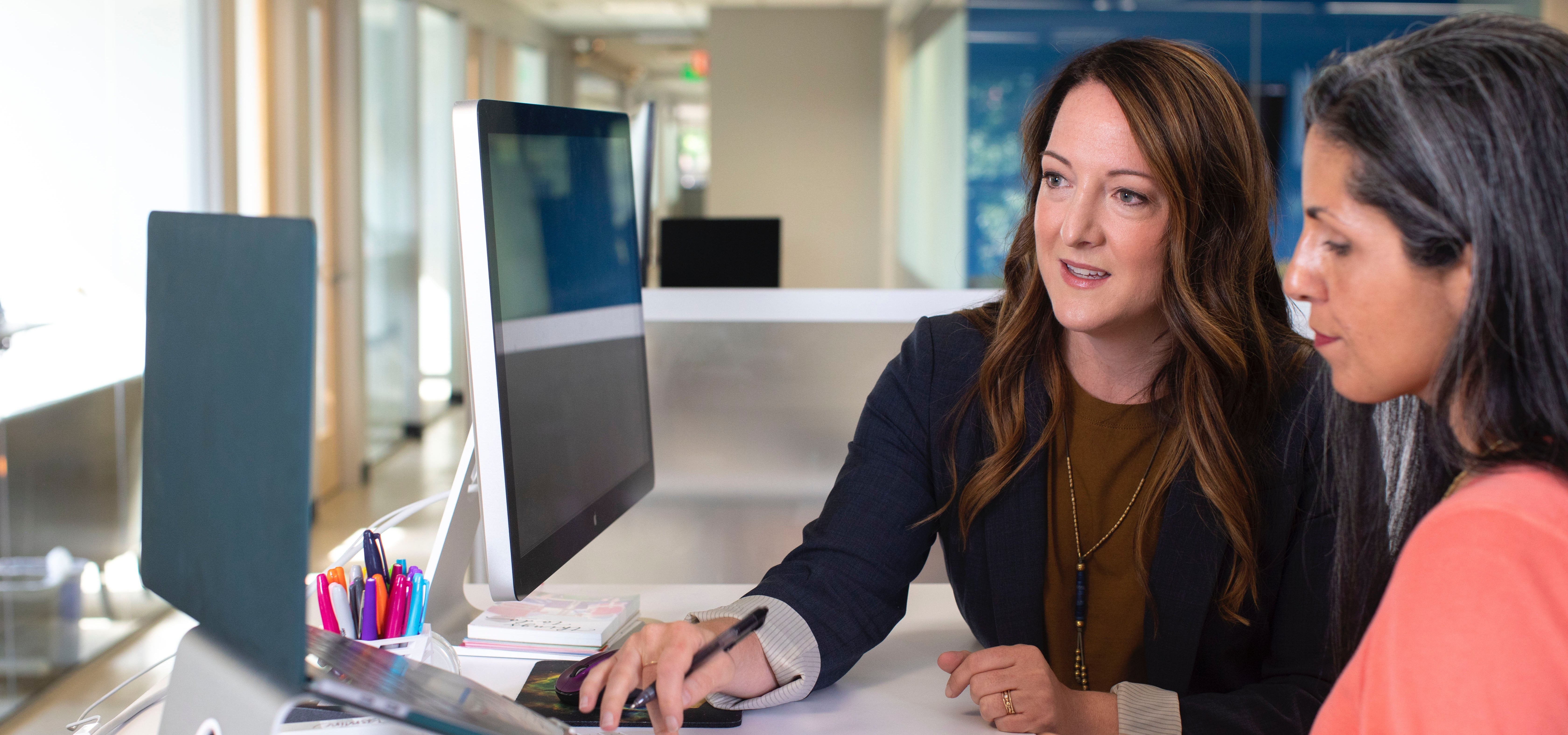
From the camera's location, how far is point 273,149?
4465mm

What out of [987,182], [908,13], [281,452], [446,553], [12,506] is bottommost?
[12,506]

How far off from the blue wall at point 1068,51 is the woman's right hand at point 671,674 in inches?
121

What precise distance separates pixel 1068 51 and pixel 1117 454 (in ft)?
9.41

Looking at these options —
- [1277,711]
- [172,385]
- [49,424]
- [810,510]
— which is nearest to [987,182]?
[810,510]

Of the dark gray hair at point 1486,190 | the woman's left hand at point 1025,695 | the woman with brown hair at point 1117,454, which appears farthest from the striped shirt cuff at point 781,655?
the dark gray hair at point 1486,190

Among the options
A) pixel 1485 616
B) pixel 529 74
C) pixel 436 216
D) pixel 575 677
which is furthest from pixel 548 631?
pixel 529 74

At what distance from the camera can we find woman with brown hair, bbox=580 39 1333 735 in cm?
113

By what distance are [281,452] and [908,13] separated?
21.5 ft

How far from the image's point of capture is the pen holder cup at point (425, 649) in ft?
3.05

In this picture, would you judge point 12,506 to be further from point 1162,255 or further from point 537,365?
point 1162,255

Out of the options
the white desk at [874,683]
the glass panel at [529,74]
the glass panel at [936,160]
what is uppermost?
the glass panel at [529,74]

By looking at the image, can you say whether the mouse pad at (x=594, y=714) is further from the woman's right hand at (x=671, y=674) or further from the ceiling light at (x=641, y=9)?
the ceiling light at (x=641, y=9)

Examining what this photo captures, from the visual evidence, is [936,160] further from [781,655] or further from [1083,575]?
[781,655]

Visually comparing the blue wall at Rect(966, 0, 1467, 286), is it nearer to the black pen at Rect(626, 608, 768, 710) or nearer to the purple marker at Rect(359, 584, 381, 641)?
the black pen at Rect(626, 608, 768, 710)
